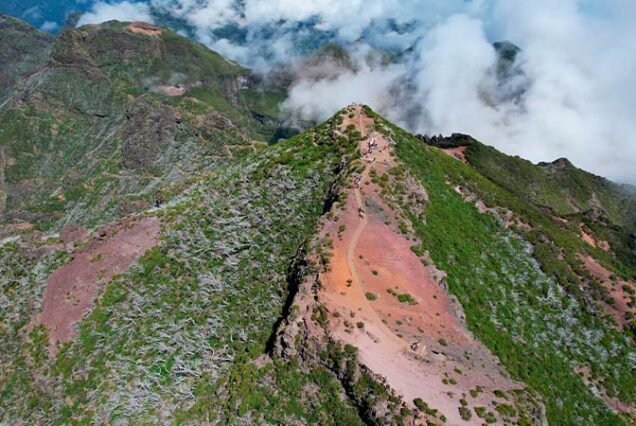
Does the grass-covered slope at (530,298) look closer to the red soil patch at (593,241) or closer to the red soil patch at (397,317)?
the red soil patch at (397,317)

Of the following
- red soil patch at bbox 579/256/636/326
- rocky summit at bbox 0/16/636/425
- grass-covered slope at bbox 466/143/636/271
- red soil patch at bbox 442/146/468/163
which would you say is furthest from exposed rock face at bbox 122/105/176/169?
red soil patch at bbox 579/256/636/326

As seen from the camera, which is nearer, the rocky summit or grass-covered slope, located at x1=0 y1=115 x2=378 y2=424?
the rocky summit

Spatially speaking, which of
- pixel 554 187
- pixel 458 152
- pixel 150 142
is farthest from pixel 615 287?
pixel 150 142

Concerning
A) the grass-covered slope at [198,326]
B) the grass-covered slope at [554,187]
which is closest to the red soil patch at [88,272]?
the grass-covered slope at [198,326]

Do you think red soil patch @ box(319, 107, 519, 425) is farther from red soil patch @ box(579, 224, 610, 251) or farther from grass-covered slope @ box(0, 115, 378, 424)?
red soil patch @ box(579, 224, 610, 251)

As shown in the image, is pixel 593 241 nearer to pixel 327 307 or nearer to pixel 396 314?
pixel 396 314

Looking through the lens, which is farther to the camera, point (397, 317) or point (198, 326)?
point (198, 326)
